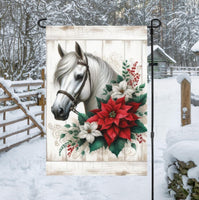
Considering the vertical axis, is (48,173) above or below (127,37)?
below

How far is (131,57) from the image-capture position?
7.90 feet

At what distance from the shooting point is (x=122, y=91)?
2424 mm

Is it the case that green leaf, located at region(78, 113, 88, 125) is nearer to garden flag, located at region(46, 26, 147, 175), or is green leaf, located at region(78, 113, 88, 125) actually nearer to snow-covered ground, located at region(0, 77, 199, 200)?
garden flag, located at region(46, 26, 147, 175)

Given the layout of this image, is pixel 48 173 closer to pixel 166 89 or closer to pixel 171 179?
pixel 171 179

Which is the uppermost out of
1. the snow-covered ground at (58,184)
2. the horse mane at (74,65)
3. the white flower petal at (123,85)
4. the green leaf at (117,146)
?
the horse mane at (74,65)

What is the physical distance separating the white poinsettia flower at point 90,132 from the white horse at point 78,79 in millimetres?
127

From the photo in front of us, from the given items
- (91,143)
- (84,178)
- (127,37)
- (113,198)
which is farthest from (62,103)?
(84,178)

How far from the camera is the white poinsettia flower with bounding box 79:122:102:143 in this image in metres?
2.42

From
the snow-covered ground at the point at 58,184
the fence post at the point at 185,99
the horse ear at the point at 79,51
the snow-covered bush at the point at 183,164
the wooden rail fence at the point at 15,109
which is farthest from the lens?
the wooden rail fence at the point at 15,109

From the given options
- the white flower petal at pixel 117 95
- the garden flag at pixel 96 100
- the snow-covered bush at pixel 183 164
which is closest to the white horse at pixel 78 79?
the garden flag at pixel 96 100

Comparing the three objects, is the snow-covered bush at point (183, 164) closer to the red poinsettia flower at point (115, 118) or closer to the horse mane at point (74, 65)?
the red poinsettia flower at point (115, 118)

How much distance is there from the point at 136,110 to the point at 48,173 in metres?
0.90

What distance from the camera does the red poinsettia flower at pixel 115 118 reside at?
240cm

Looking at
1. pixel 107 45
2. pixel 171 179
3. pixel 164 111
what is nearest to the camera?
pixel 107 45
